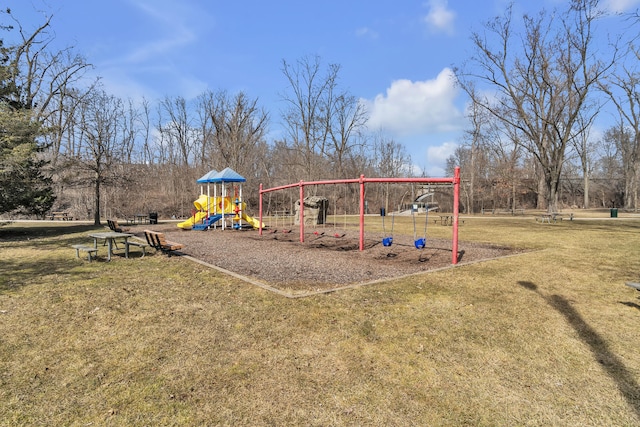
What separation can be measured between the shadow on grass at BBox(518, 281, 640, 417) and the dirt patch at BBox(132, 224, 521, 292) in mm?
2838

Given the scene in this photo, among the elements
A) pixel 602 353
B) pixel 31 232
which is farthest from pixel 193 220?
pixel 602 353

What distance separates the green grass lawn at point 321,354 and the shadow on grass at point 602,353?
0.07 ft

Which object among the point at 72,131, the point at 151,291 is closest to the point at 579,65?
the point at 151,291

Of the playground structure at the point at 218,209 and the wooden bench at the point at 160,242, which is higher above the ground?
the playground structure at the point at 218,209

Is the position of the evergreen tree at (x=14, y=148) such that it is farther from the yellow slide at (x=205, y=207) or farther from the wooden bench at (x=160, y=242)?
the yellow slide at (x=205, y=207)

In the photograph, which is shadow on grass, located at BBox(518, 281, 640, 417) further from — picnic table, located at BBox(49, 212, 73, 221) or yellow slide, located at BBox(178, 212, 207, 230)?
picnic table, located at BBox(49, 212, 73, 221)

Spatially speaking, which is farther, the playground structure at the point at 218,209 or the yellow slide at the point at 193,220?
the yellow slide at the point at 193,220

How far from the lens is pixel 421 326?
4.59m

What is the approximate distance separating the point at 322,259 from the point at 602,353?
6607 mm

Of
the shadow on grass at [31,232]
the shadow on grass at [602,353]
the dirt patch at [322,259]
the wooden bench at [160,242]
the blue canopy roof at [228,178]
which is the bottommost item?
the shadow on grass at [602,353]

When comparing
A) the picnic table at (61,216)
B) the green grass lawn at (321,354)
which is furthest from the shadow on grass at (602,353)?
the picnic table at (61,216)

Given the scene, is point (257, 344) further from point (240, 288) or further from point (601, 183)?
point (601, 183)

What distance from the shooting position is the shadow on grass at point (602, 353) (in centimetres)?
318

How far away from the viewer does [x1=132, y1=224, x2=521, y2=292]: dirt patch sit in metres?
7.29
